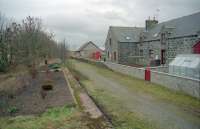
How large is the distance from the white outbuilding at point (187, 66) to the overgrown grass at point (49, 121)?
10.00m

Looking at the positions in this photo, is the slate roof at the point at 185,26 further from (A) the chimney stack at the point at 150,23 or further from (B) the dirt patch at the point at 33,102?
(B) the dirt patch at the point at 33,102

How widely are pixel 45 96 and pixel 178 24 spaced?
907 inches

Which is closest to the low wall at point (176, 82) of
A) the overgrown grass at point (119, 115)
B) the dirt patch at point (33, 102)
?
the overgrown grass at point (119, 115)

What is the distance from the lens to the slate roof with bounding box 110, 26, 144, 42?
3750 cm

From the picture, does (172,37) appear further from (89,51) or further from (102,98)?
(89,51)

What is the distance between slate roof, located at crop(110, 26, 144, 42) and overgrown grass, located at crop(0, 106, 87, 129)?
29.2m

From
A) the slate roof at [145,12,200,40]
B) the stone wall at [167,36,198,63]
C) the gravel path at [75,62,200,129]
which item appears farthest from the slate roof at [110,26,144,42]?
the gravel path at [75,62,200,129]

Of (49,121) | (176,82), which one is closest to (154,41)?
(176,82)

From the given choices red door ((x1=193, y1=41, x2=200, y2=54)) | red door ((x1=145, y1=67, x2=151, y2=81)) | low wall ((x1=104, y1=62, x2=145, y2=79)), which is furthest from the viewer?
red door ((x1=193, y1=41, x2=200, y2=54))

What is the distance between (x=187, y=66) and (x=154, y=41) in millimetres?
15627

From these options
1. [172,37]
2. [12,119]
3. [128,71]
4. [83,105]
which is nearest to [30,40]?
[128,71]

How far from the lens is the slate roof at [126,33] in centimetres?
3750

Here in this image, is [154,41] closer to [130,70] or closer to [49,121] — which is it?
[130,70]

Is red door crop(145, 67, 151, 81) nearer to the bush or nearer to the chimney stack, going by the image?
the bush
